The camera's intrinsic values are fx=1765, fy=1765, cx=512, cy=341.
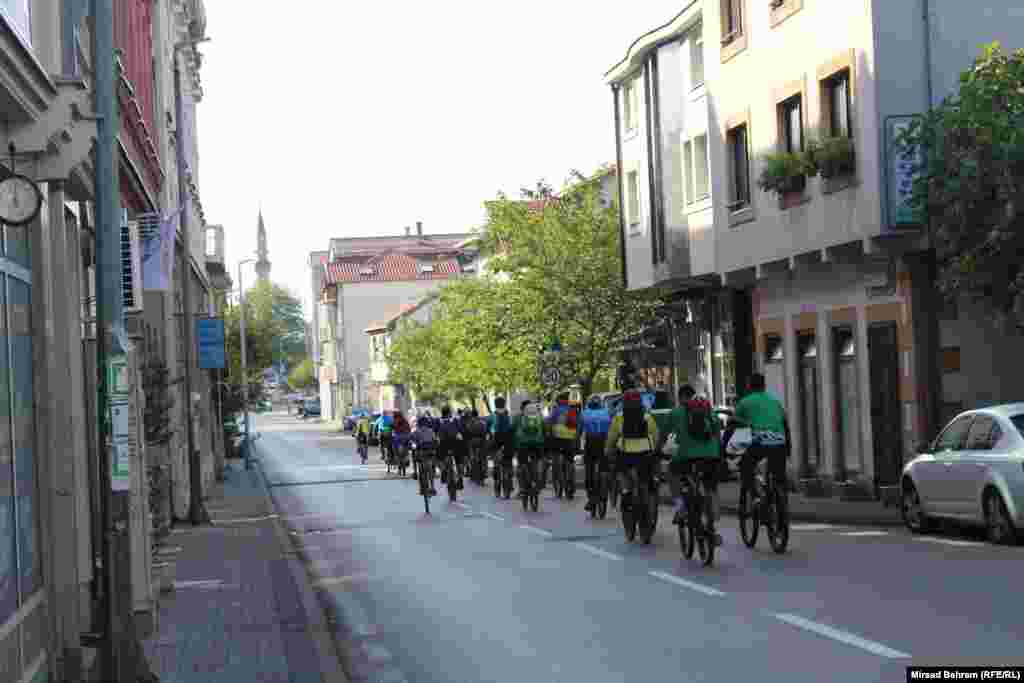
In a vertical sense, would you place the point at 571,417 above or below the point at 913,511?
above

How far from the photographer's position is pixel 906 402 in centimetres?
2669

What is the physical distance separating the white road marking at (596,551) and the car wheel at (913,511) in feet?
12.2

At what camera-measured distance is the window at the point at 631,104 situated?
137 ft

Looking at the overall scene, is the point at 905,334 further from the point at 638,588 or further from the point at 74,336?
the point at 74,336

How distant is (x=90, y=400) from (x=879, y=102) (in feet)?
46.5

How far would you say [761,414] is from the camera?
18469 mm

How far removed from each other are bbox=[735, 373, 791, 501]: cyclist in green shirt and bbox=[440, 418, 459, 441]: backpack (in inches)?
572

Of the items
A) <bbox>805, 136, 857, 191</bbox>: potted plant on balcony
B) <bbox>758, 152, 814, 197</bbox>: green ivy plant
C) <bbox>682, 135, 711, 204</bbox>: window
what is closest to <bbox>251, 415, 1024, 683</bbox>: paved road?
<bbox>805, 136, 857, 191</bbox>: potted plant on balcony

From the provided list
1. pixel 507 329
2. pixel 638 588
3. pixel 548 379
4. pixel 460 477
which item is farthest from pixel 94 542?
pixel 507 329

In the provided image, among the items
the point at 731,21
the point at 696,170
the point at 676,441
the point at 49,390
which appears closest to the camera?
the point at 49,390

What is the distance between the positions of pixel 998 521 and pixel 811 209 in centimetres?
1134

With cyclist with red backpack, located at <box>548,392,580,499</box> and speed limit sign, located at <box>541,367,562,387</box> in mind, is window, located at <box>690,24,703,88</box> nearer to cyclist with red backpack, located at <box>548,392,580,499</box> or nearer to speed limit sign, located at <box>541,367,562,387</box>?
speed limit sign, located at <box>541,367,562,387</box>

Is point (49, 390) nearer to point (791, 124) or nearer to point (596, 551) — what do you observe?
point (596, 551)

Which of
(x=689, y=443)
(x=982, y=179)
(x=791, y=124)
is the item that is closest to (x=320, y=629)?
(x=689, y=443)
